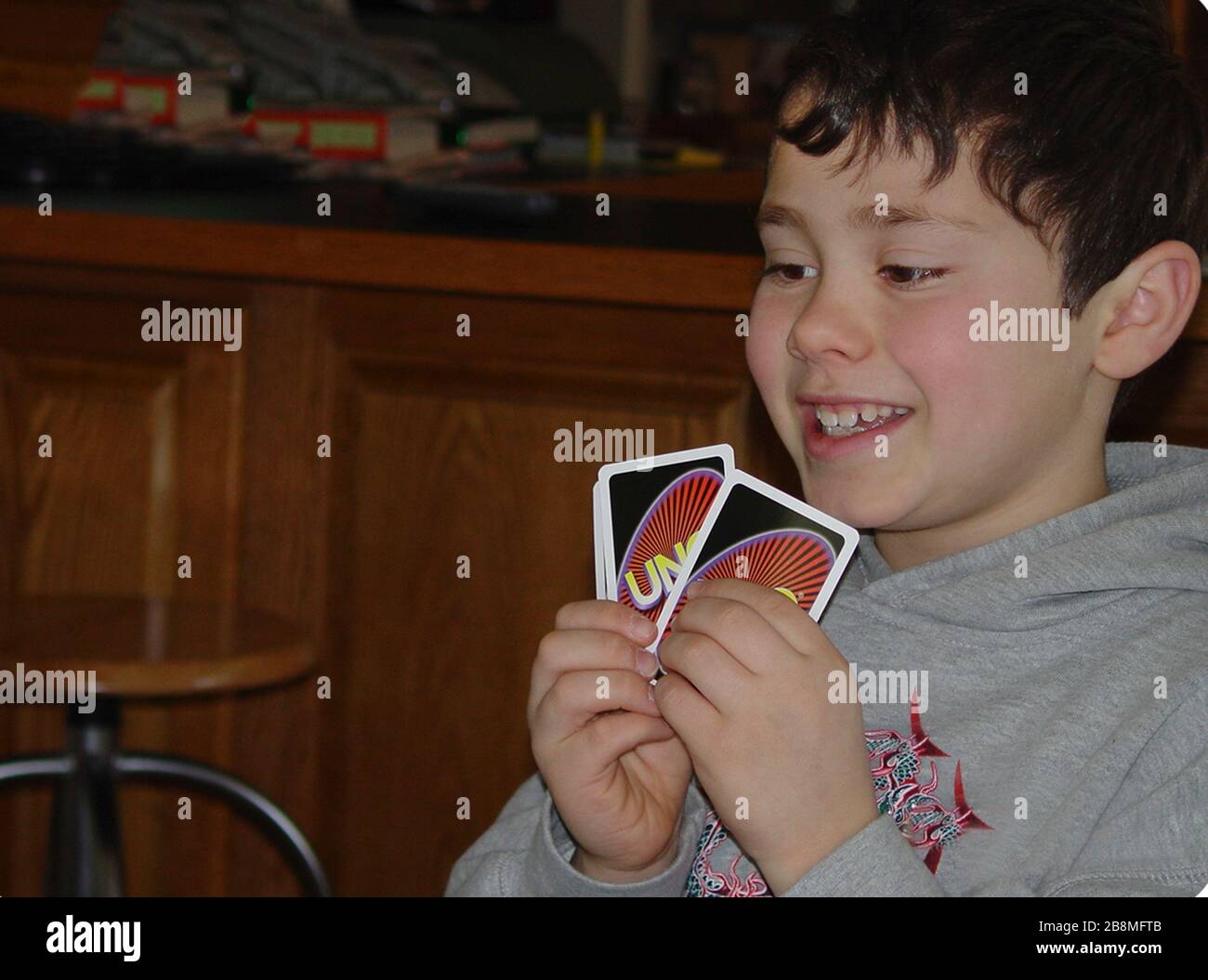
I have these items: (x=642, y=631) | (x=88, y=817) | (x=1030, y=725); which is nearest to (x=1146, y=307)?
(x=1030, y=725)

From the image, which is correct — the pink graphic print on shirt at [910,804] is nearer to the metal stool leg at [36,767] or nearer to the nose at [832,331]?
the nose at [832,331]

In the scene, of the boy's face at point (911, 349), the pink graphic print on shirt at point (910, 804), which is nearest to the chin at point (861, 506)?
the boy's face at point (911, 349)

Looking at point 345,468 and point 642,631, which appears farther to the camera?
point 345,468

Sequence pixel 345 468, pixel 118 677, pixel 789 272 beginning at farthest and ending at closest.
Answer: pixel 345 468, pixel 118 677, pixel 789 272

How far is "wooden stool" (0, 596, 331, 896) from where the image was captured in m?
1.43

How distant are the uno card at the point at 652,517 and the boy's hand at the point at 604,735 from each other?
0.05 m

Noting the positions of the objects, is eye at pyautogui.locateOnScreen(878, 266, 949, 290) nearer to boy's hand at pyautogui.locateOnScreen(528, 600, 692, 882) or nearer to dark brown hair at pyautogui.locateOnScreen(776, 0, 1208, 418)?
dark brown hair at pyautogui.locateOnScreen(776, 0, 1208, 418)

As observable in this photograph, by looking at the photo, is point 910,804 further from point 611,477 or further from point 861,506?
point 611,477

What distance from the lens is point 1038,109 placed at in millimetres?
1015

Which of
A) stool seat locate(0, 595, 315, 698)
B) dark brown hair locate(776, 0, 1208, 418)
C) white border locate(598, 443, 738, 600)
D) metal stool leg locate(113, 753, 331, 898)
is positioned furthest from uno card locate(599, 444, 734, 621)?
metal stool leg locate(113, 753, 331, 898)

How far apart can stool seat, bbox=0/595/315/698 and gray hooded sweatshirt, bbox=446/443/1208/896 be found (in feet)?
1.35

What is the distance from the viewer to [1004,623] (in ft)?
3.40

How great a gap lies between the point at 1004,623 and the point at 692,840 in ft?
0.90

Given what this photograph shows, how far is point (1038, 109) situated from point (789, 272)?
19 cm
